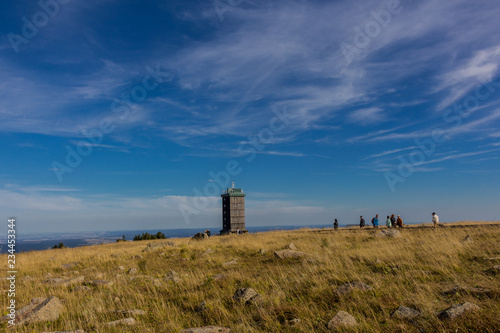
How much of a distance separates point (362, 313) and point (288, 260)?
7282mm

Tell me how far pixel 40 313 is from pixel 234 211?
2845 centimetres

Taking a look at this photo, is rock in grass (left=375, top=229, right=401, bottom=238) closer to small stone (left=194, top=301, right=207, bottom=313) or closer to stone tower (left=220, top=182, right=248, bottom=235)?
small stone (left=194, top=301, right=207, bottom=313)

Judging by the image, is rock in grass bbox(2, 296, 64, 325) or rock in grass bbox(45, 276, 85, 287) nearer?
rock in grass bbox(2, 296, 64, 325)

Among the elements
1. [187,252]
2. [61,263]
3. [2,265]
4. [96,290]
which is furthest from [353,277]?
[2,265]

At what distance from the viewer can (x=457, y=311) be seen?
5.74 m

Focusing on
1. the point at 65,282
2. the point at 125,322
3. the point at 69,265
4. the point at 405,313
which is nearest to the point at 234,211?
the point at 69,265

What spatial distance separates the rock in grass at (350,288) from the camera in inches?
308

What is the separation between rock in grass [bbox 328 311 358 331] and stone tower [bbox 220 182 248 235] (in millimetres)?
29540

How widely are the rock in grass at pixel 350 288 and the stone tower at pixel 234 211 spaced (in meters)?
27.6

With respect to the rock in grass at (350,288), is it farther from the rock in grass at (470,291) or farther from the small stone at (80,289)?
the small stone at (80,289)

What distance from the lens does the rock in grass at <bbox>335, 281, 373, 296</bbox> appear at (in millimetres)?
7833

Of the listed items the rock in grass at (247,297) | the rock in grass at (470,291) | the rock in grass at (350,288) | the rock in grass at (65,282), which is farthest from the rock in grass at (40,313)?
the rock in grass at (470,291)

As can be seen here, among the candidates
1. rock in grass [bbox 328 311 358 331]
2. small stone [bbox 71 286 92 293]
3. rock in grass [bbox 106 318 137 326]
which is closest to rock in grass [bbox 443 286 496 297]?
rock in grass [bbox 328 311 358 331]

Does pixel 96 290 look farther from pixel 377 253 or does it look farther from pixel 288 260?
pixel 377 253
